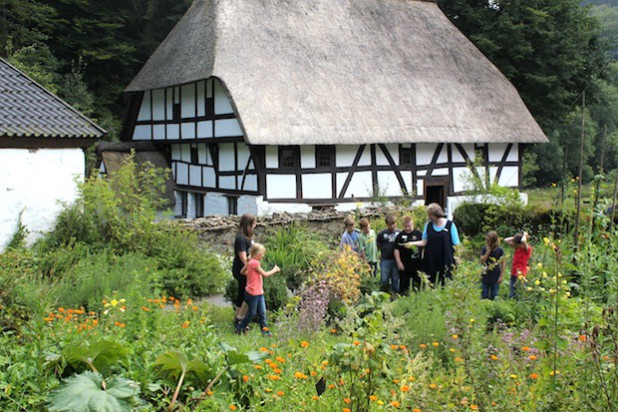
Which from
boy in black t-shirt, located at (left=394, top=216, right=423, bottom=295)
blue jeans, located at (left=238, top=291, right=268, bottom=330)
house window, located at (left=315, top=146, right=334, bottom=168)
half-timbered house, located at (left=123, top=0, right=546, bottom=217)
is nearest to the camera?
blue jeans, located at (left=238, top=291, right=268, bottom=330)

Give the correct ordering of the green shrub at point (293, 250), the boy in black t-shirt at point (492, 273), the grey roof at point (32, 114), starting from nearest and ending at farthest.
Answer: the boy in black t-shirt at point (492, 273)
the green shrub at point (293, 250)
the grey roof at point (32, 114)

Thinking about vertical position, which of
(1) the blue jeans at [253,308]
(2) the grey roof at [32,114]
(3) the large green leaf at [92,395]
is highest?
(2) the grey roof at [32,114]

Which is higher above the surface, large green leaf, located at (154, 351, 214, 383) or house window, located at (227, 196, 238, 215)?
house window, located at (227, 196, 238, 215)

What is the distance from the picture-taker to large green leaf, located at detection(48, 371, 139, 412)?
14.1 feet

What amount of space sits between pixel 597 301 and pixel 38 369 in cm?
517

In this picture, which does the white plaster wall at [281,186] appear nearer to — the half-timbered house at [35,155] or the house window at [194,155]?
the house window at [194,155]

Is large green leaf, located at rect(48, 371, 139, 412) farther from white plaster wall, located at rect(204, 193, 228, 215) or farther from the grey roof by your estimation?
white plaster wall, located at rect(204, 193, 228, 215)

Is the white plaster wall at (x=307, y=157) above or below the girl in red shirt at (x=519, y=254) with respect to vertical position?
above

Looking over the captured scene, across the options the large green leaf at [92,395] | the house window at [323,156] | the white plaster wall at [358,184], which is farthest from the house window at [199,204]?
the large green leaf at [92,395]

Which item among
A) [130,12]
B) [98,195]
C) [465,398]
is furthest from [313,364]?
[130,12]

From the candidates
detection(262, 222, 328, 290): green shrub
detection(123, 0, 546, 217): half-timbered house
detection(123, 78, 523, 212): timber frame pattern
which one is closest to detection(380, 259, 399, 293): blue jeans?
detection(262, 222, 328, 290): green shrub

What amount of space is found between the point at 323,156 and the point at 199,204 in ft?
15.0

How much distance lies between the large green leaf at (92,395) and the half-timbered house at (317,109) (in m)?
13.0

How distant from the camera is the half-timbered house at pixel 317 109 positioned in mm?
18922
